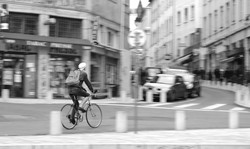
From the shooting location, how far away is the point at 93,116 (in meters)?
13.8

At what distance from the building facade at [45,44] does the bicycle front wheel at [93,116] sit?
41.0ft

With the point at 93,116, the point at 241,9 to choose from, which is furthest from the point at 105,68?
the point at 93,116

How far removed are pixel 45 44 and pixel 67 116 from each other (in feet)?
47.0

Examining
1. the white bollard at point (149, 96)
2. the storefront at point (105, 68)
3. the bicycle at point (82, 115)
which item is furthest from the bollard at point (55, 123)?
the storefront at point (105, 68)

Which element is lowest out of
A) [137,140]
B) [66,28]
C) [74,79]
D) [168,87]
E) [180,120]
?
[137,140]

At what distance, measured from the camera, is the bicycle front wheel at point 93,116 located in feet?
44.9

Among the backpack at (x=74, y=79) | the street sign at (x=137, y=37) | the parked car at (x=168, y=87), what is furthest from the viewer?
the parked car at (x=168, y=87)

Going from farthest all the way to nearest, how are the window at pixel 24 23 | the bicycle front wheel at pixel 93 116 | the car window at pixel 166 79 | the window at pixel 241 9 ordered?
the window at pixel 241 9 < the car window at pixel 166 79 < the window at pixel 24 23 < the bicycle front wheel at pixel 93 116

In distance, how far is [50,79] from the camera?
91.9 ft

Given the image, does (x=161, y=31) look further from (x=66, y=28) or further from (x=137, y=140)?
(x=137, y=140)

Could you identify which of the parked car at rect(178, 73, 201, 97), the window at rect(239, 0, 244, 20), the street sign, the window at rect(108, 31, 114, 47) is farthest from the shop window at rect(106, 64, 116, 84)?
the street sign

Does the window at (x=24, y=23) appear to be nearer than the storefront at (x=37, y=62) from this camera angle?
No

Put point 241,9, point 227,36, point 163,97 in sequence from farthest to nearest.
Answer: point 227,36 → point 241,9 → point 163,97

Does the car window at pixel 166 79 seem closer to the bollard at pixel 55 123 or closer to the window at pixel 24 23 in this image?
the window at pixel 24 23
